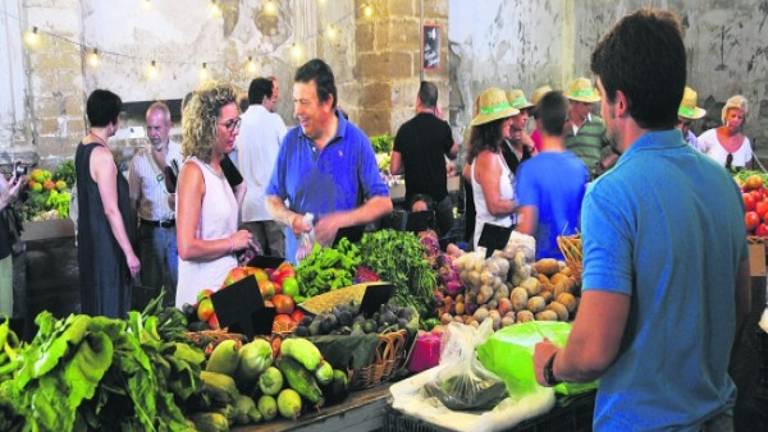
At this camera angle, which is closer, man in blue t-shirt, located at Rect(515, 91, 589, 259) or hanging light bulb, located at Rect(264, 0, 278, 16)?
man in blue t-shirt, located at Rect(515, 91, 589, 259)

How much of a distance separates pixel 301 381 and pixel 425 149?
14.7ft

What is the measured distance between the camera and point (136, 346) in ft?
6.66

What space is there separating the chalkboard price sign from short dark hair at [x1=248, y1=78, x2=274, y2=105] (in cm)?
301

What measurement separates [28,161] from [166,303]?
3.07 m

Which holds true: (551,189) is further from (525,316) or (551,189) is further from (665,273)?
(665,273)

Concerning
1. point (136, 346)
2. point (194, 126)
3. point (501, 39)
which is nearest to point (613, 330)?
point (136, 346)

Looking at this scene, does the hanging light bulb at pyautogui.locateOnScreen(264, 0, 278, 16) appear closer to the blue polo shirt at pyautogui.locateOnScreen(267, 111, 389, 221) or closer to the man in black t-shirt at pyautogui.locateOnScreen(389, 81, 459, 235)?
the man in black t-shirt at pyautogui.locateOnScreen(389, 81, 459, 235)


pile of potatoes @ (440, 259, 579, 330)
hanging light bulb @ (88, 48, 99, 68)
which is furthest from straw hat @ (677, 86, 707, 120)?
hanging light bulb @ (88, 48, 99, 68)

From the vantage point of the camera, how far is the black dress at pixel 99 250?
505 cm

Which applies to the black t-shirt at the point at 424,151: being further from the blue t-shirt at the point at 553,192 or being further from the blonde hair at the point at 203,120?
the blonde hair at the point at 203,120

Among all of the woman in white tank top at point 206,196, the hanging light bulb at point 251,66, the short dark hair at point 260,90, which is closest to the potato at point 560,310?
the woman in white tank top at point 206,196

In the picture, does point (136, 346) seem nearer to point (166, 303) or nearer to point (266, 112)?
point (166, 303)

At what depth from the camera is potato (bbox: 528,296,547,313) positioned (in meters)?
3.28

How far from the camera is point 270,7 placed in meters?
9.60
